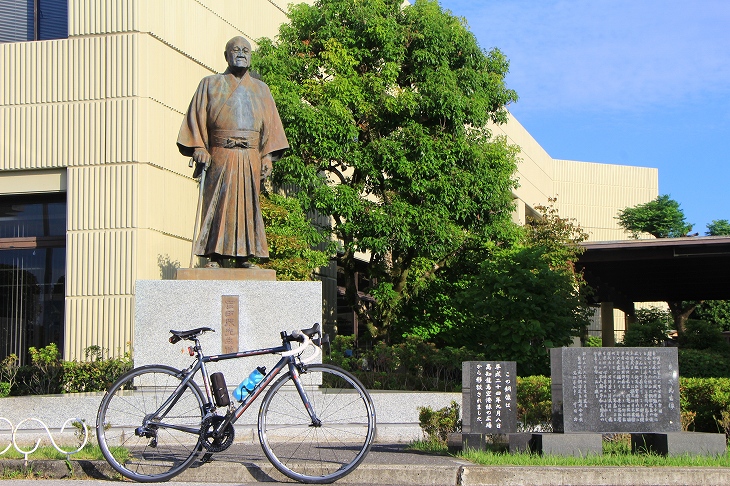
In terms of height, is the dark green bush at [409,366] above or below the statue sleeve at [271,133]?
below

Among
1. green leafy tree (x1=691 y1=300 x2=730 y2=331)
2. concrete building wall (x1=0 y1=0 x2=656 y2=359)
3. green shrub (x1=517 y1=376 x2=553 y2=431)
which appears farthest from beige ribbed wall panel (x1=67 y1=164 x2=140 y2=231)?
green leafy tree (x1=691 y1=300 x2=730 y2=331)

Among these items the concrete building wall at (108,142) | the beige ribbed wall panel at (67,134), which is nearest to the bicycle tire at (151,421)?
the concrete building wall at (108,142)

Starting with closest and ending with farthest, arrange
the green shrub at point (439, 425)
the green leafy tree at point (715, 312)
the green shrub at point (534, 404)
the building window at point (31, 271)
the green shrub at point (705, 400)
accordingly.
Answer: the green shrub at point (439, 425) → the green shrub at point (705, 400) → the green shrub at point (534, 404) → the building window at point (31, 271) → the green leafy tree at point (715, 312)

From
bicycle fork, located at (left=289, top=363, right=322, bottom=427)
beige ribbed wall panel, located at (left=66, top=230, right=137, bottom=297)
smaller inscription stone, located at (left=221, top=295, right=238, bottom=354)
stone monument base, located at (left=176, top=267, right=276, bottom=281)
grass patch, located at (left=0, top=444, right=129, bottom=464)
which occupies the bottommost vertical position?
grass patch, located at (left=0, top=444, right=129, bottom=464)

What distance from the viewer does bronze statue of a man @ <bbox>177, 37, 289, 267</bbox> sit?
11.4m

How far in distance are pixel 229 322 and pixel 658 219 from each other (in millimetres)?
51331

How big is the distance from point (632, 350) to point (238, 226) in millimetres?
4914

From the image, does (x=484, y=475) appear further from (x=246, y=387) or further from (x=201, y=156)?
(x=201, y=156)

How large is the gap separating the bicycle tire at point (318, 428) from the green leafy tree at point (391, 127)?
13264 millimetres

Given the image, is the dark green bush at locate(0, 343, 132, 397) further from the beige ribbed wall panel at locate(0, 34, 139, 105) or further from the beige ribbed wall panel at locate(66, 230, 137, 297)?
the beige ribbed wall panel at locate(0, 34, 139, 105)

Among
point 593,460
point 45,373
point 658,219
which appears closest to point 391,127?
point 45,373

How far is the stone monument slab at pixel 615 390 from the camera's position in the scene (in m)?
8.62

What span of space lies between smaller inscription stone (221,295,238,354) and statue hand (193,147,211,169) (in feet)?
5.24

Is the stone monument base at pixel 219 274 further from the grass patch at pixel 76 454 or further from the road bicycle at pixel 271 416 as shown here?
the road bicycle at pixel 271 416
